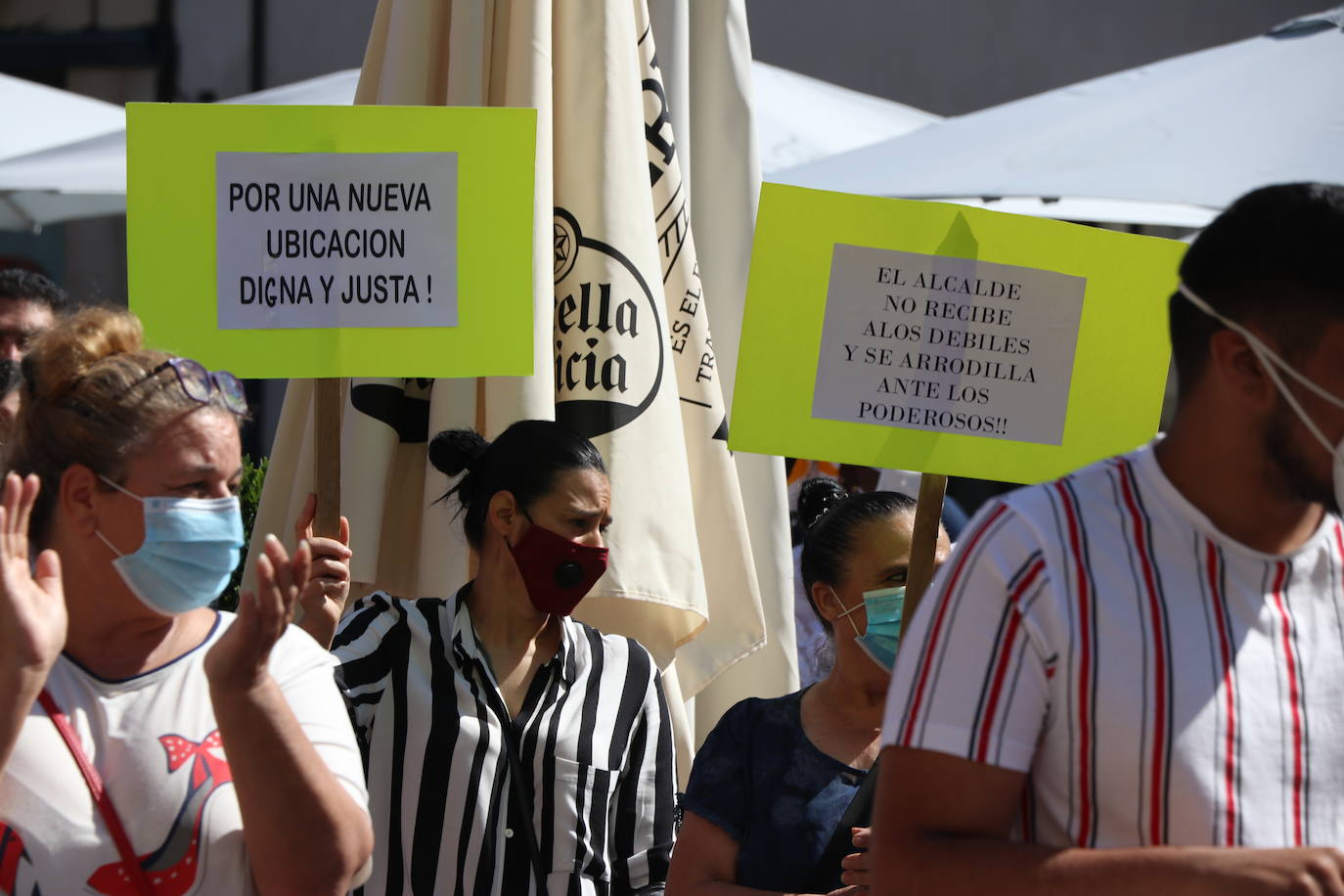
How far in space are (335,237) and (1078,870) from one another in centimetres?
187

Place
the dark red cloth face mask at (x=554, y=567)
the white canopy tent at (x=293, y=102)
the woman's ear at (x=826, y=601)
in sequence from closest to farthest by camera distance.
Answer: the dark red cloth face mask at (x=554, y=567)
the woman's ear at (x=826, y=601)
the white canopy tent at (x=293, y=102)

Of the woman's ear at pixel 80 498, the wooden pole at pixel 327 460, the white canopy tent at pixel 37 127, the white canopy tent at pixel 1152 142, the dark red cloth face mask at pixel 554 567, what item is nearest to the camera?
the woman's ear at pixel 80 498

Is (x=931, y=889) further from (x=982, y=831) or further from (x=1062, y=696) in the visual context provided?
(x=1062, y=696)

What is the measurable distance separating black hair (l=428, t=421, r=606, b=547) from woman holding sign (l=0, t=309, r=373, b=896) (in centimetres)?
93

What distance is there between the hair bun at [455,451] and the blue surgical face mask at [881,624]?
2.63 ft

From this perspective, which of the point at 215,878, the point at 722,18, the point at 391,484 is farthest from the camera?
the point at 722,18

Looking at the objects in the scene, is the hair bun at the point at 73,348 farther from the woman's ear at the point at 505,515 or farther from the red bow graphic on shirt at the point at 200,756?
the woman's ear at the point at 505,515

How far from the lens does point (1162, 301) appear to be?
9.36 feet

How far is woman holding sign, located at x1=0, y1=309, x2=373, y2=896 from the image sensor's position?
1.90 m

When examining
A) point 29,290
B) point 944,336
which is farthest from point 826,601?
point 29,290

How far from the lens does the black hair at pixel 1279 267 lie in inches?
66.4

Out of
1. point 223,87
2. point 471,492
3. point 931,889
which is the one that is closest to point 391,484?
point 471,492

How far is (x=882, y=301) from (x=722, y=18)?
1.50 m

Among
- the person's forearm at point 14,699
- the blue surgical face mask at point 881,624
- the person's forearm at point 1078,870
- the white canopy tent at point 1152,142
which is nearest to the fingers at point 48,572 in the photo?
the person's forearm at point 14,699
